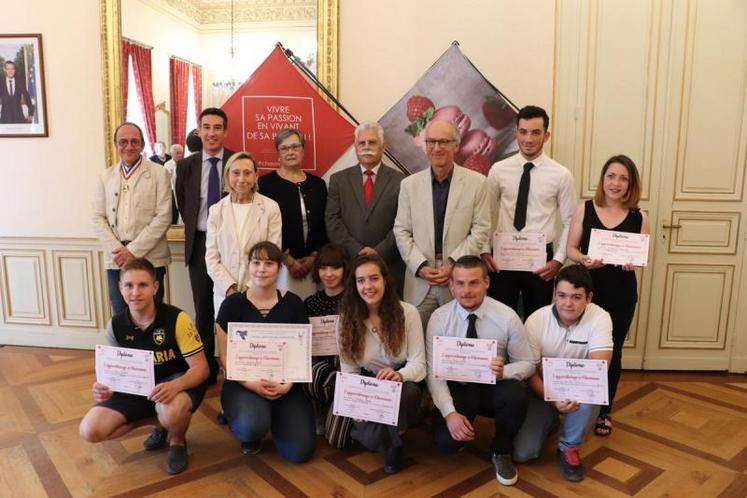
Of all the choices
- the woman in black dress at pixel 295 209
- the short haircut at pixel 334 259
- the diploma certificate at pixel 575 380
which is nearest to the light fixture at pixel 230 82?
the woman in black dress at pixel 295 209

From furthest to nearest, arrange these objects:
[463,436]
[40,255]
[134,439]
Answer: [40,255], [134,439], [463,436]

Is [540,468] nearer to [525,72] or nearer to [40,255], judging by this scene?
[525,72]

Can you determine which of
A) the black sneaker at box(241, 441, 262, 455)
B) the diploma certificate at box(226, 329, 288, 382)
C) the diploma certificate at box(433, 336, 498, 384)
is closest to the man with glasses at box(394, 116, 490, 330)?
the diploma certificate at box(433, 336, 498, 384)

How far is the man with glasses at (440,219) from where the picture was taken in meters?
2.62

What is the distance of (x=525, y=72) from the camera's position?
342 centimetres

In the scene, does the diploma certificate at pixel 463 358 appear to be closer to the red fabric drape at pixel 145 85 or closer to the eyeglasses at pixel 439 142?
the eyeglasses at pixel 439 142

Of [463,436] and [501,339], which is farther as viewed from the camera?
[501,339]

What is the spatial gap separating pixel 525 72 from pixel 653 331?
191cm

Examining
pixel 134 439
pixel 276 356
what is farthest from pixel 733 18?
pixel 134 439

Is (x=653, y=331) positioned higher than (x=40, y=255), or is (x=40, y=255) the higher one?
(x=40, y=255)

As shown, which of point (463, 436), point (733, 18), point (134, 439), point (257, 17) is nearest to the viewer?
point (463, 436)

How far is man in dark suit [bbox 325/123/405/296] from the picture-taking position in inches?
112

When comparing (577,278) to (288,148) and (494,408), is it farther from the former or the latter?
→ (288,148)

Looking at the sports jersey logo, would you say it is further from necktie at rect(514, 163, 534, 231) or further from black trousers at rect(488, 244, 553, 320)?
necktie at rect(514, 163, 534, 231)
